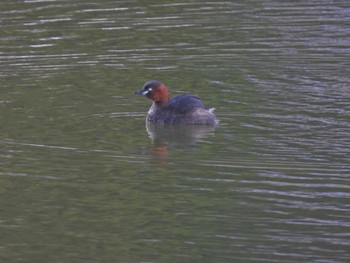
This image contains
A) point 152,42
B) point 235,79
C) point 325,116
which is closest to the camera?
point 325,116

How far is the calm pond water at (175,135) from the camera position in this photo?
1038 cm

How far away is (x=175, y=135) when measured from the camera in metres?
14.9

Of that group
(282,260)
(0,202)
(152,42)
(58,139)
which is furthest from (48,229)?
(152,42)

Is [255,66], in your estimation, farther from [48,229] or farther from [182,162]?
[48,229]

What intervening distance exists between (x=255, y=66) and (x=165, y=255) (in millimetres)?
8592

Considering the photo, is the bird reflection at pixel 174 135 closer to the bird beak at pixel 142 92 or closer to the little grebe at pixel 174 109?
the little grebe at pixel 174 109

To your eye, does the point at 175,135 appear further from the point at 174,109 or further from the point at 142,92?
Answer: the point at 142,92

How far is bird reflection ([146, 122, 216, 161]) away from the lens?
14.1 m

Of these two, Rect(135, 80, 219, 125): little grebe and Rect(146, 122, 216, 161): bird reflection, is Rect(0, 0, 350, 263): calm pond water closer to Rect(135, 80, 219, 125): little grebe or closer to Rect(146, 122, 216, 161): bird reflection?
Rect(146, 122, 216, 161): bird reflection

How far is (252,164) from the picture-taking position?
12.6m

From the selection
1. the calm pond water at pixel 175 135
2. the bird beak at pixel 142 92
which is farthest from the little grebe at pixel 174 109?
the calm pond water at pixel 175 135

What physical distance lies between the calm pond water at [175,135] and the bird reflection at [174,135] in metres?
0.03

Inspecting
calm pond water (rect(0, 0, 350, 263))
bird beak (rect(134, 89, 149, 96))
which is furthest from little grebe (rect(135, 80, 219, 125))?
calm pond water (rect(0, 0, 350, 263))

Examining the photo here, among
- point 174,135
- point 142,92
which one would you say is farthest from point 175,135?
point 142,92
